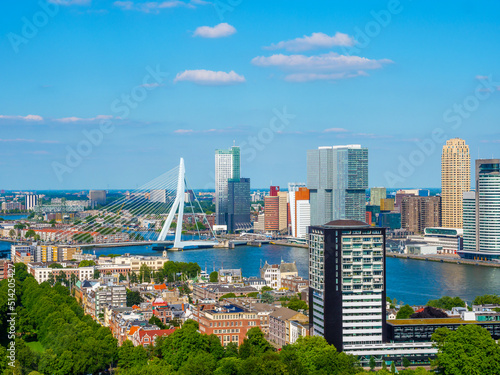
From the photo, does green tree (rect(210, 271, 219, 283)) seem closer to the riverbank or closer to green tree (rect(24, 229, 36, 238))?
the riverbank

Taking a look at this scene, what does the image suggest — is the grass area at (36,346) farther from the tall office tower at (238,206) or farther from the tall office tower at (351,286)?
the tall office tower at (238,206)

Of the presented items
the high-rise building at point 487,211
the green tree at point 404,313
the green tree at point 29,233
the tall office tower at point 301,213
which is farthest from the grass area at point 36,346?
the tall office tower at point 301,213

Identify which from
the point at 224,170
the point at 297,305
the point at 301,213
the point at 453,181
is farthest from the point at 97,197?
the point at 297,305

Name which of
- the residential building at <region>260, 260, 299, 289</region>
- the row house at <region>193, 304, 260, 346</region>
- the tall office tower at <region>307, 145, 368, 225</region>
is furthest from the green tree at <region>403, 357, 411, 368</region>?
the tall office tower at <region>307, 145, 368, 225</region>

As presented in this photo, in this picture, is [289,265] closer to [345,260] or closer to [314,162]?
[345,260]

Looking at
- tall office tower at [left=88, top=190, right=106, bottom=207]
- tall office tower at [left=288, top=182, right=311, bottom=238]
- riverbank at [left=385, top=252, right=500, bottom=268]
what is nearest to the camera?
riverbank at [left=385, top=252, right=500, bottom=268]

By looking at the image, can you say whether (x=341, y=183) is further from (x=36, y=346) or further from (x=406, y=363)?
(x=406, y=363)
